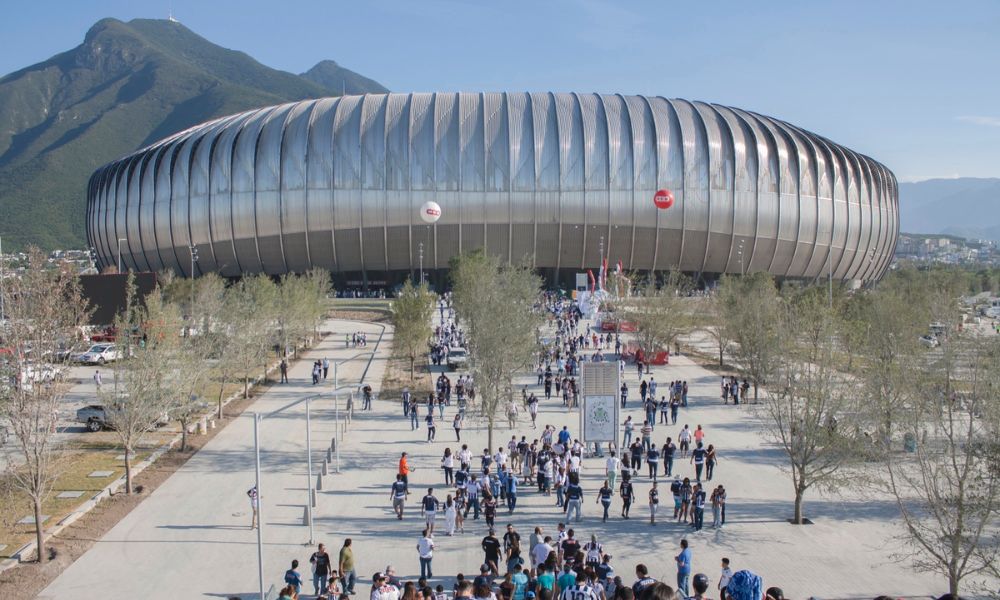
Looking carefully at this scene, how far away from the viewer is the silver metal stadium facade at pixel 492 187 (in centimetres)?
9031

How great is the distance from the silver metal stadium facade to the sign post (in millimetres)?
65335

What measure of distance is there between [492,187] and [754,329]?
56.6 metres

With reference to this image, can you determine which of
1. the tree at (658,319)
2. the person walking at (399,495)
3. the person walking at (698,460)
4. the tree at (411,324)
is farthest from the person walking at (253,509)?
the tree at (658,319)

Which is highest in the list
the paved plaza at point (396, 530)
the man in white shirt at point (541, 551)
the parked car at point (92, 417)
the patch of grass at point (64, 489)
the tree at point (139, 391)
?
the tree at point (139, 391)

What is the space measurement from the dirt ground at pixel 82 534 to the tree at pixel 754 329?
757 inches

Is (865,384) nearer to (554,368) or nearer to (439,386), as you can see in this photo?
(439,386)

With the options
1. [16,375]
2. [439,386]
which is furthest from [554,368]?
[16,375]

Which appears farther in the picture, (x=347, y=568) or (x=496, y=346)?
(x=496, y=346)

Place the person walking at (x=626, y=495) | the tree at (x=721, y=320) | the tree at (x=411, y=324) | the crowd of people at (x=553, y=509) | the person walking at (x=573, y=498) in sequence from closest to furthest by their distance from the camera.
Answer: the crowd of people at (x=553, y=509) → the person walking at (x=573, y=498) → the person walking at (x=626, y=495) → the tree at (x=411, y=324) → the tree at (x=721, y=320)

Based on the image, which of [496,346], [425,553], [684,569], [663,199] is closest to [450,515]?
[425,553]

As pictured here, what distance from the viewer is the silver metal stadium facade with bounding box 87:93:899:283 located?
9031 centimetres

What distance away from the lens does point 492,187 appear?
90.2m

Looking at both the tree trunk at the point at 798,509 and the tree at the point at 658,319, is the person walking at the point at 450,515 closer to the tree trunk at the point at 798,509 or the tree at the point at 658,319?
the tree trunk at the point at 798,509

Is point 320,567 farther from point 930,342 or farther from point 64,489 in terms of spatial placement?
point 930,342
